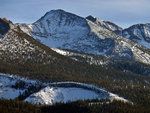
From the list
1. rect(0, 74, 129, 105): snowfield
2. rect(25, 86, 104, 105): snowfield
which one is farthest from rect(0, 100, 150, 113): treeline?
rect(25, 86, 104, 105): snowfield

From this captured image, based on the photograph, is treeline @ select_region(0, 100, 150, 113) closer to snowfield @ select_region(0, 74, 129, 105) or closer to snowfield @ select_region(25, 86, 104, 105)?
snowfield @ select_region(0, 74, 129, 105)

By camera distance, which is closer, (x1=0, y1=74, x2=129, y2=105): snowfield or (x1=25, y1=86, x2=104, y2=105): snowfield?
(x1=25, y1=86, x2=104, y2=105): snowfield

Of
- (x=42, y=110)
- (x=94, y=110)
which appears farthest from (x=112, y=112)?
(x=42, y=110)

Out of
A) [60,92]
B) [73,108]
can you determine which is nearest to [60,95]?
[60,92]

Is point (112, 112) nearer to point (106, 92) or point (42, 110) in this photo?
point (42, 110)

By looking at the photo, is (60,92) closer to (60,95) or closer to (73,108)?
(60,95)

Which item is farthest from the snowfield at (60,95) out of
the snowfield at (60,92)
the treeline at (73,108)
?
the treeline at (73,108)

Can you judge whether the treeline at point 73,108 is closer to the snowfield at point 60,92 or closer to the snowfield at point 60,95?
the snowfield at point 60,92
